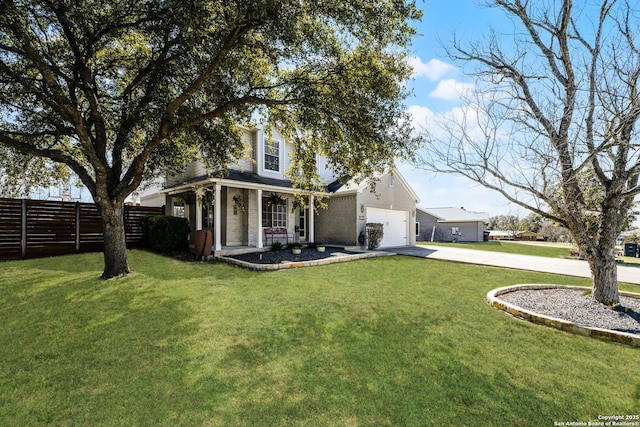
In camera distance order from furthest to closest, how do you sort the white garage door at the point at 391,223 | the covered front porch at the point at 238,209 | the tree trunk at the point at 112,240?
the white garage door at the point at 391,223 < the covered front porch at the point at 238,209 < the tree trunk at the point at 112,240

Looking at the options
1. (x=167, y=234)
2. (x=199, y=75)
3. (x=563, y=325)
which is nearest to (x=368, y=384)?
(x=563, y=325)

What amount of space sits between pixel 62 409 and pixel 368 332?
3.38 meters

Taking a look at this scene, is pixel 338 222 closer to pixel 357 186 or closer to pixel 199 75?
pixel 357 186

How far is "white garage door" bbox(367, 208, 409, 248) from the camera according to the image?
15.3 meters

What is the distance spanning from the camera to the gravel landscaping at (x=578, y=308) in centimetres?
441

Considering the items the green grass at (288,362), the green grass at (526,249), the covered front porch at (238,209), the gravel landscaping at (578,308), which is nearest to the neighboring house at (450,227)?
the green grass at (526,249)

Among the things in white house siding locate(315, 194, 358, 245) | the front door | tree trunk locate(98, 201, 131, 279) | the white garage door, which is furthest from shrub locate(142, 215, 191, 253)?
the white garage door

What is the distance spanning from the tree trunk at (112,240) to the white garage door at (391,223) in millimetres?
10947

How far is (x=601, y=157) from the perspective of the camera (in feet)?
16.2

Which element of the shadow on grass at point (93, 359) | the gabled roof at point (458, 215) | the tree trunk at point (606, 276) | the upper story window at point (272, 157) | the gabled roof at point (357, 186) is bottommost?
the shadow on grass at point (93, 359)

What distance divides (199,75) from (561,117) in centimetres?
758

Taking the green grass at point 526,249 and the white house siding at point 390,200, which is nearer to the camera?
the white house siding at point 390,200

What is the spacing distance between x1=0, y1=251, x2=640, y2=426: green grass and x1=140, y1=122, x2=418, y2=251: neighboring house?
603cm

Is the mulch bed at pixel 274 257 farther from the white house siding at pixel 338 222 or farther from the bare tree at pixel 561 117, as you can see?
the bare tree at pixel 561 117
